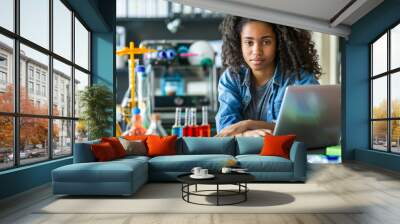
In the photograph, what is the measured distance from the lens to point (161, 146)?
603 centimetres

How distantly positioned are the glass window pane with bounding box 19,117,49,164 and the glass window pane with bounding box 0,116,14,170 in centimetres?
24

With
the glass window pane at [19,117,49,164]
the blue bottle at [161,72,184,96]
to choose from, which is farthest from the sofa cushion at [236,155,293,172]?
the blue bottle at [161,72,184,96]

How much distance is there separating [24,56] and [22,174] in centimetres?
144

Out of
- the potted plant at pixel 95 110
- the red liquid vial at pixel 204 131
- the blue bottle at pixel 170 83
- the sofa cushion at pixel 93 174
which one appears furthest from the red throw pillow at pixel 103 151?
the blue bottle at pixel 170 83

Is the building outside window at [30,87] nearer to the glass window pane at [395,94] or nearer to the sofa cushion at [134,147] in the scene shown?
the sofa cushion at [134,147]

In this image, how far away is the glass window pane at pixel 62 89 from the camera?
6.29m

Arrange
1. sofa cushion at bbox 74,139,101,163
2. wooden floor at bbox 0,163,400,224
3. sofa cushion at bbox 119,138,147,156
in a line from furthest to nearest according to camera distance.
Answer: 1. sofa cushion at bbox 119,138,147,156
2. sofa cushion at bbox 74,139,101,163
3. wooden floor at bbox 0,163,400,224

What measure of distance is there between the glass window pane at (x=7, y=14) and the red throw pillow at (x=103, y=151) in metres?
1.67

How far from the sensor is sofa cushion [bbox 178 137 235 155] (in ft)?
20.1

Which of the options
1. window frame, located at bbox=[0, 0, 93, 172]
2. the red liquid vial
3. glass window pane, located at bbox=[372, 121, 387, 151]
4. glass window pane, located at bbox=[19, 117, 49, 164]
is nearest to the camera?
window frame, located at bbox=[0, 0, 93, 172]

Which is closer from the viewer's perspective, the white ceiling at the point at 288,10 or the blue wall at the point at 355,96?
the white ceiling at the point at 288,10

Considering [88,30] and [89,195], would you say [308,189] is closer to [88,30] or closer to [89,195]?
[89,195]

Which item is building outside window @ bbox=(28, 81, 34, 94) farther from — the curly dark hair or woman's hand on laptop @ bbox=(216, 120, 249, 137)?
the curly dark hair

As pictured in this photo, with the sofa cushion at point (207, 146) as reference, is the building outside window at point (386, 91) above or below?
above
